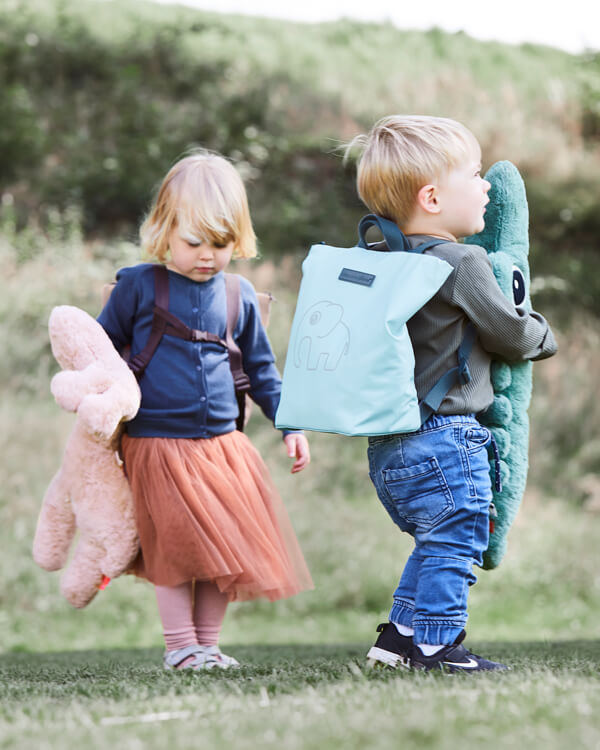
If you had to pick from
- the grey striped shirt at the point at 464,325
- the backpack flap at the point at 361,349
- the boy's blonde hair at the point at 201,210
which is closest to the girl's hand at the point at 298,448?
the boy's blonde hair at the point at 201,210

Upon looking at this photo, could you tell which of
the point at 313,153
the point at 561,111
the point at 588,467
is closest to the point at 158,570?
the point at 588,467

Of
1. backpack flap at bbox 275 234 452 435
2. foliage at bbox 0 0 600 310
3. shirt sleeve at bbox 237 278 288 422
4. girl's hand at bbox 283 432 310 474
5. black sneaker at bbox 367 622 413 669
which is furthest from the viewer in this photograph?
foliage at bbox 0 0 600 310

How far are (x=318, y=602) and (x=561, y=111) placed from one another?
24.1ft

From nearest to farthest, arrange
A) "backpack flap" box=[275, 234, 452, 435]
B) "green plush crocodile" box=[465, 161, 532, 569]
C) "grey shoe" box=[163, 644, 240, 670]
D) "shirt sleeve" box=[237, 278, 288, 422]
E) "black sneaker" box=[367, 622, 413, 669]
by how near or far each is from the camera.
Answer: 1. "backpack flap" box=[275, 234, 452, 435]
2. "black sneaker" box=[367, 622, 413, 669]
3. "green plush crocodile" box=[465, 161, 532, 569]
4. "grey shoe" box=[163, 644, 240, 670]
5. "shirt sleeve" box=[237, 278, 288, 422]

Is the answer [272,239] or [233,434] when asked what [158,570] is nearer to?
[233,434]

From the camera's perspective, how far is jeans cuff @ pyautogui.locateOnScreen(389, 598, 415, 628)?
3.09m

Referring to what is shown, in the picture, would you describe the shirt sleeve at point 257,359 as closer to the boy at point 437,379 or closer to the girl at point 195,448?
the girl at point 195,448

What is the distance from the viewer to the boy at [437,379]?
9.47 ft

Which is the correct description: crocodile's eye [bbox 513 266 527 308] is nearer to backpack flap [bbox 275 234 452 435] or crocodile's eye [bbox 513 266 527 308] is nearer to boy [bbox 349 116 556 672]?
boy [bbox 349 116 556 672]

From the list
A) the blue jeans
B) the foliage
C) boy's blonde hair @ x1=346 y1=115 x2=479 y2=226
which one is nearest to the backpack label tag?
boy's blonde hair @ x1=346 y1=115 x2=479 y2=226

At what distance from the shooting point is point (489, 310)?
2.94m

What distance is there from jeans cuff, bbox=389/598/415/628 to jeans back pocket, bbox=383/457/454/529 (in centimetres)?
29

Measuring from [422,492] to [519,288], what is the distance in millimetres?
773

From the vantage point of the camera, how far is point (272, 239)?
11.0 meters
